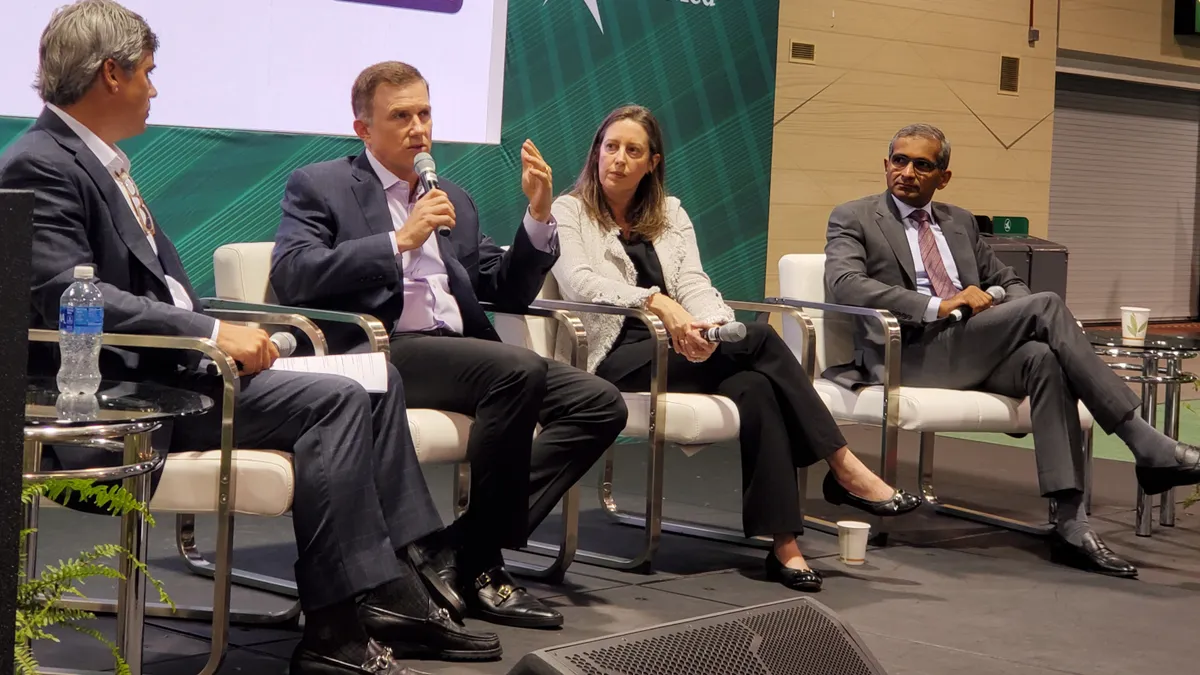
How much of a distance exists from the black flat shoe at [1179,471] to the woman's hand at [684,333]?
1.31 metres

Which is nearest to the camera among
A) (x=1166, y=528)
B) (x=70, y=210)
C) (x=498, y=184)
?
(x=70, y=210)

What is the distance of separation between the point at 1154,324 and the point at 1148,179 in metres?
0.99

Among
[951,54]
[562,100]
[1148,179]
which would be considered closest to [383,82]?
[562,100]

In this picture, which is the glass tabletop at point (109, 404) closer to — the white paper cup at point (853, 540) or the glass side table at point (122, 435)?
the glass side table at point (122, 435)

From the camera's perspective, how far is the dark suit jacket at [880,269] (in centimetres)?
424

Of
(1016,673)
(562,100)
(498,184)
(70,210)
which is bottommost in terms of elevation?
(1016,673)

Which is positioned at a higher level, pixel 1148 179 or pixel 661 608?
pixel 1148 179

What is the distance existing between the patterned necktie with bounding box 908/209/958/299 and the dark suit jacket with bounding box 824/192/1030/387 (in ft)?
0.23

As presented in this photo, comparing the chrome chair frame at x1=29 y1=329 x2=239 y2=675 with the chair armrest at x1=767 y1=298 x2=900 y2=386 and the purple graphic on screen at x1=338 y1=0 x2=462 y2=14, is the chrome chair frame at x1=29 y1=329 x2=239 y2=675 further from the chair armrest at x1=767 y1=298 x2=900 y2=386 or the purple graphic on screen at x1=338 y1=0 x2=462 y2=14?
the purple graphic on screen at x1=338 y1=0 x2=462 y2=14

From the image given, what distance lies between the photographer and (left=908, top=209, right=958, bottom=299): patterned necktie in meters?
4.51

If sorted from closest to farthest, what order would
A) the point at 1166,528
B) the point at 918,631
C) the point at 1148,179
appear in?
the point at 918,631 < the point at 1166,528 < the point at 1148,179

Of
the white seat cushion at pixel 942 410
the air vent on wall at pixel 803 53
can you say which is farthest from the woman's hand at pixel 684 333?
the air vent on wall at pixel 803 53

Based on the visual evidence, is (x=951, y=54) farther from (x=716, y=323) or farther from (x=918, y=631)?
(x=918, y=631)

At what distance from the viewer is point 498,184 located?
532cm
